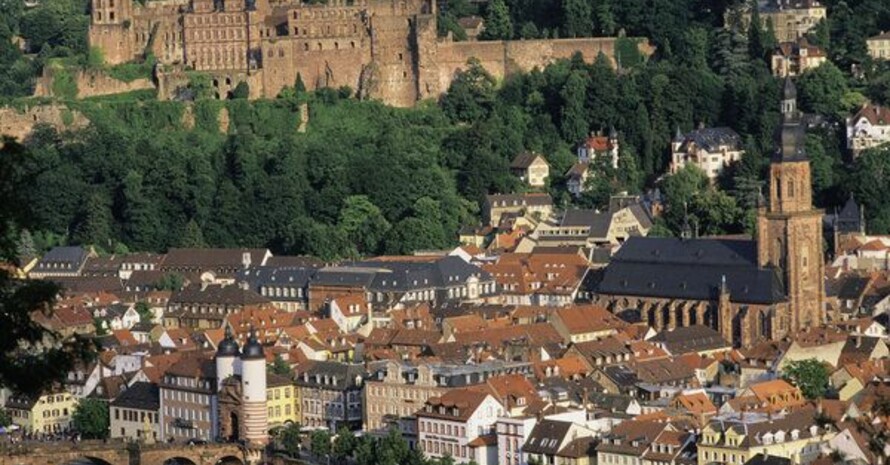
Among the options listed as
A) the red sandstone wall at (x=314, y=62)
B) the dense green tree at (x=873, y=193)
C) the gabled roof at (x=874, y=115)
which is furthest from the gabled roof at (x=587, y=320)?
the red sandstone wall at (x=314, y=62)

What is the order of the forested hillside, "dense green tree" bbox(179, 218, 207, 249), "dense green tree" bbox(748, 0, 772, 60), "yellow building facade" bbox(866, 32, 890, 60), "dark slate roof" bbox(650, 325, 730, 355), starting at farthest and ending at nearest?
"dense green tree" bbox(748, 0, 772, 60), "yellow building facade" bbox(866, 32, 890, 60), "dense green tree" bbox(179, 218, 207, 249), the forested hillside, "dark slate roof" bbox(650, 325, 730, 355)

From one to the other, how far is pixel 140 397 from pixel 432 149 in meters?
27.3

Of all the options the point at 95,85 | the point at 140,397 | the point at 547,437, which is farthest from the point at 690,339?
the point at 95,85

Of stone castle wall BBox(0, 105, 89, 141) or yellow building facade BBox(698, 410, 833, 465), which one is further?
stone castle wall BBox(0, 105, 89, 141)

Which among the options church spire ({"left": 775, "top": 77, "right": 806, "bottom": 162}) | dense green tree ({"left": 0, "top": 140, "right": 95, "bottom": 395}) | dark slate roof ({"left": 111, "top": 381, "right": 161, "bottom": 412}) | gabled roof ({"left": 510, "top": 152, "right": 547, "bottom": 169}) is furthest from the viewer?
gabled roof ({"left": 510, "top": 152, "right": 547, "bottom": 169})

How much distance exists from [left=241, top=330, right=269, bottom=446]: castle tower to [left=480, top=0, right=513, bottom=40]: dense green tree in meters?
40.5

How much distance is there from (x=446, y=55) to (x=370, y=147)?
8.08m

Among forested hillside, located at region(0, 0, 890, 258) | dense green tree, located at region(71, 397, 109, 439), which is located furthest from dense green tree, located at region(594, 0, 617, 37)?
dense green tree, located at region(71, 397, 109, 439)

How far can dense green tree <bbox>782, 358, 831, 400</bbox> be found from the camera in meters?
54.3

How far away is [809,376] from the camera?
5509cm

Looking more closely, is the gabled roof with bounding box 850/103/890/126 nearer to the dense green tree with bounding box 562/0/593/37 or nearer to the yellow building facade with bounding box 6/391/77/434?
Answer: the dense green tree with bounding box 562/0/593/37

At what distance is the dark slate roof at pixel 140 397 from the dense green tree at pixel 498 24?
120 ft

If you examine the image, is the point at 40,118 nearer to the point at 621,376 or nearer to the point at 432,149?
the point at 432,149

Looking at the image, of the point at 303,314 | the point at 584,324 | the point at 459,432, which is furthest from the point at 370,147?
the point at 459,432
